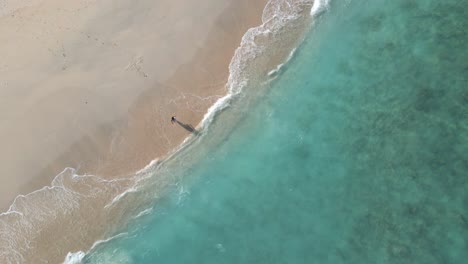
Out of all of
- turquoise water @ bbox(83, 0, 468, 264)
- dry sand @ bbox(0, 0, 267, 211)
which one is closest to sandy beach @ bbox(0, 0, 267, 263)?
dry sand @ bbox(0, 0, 267, 211)

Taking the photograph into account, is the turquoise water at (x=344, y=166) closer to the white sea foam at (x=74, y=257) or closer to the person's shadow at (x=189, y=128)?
the white sea foam at (x=74, y=257)

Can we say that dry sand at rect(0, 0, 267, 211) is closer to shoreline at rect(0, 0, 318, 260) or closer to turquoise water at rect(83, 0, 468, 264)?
shoreline at rect(0, 0, 318, 260)

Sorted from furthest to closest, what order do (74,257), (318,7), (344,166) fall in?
(318,7) → (344,166) → (74,257)

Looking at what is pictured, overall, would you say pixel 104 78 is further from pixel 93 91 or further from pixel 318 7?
pixel 318 7

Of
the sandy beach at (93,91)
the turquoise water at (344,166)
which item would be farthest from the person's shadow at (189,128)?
the turquoise water at (344,166)

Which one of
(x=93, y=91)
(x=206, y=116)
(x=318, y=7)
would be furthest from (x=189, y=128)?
(x=318, y=7)

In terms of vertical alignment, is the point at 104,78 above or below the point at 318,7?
above
